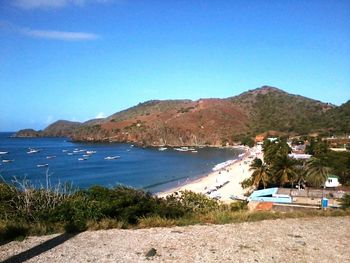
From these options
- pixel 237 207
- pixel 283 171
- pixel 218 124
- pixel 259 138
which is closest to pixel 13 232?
pixel 237 207

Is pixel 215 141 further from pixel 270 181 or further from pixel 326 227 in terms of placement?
pixel 326 227

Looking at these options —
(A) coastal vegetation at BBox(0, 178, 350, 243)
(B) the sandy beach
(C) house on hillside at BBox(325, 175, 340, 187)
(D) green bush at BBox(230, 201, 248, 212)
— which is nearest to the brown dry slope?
(A) coastal vegetation at BBox(0, 178, 350, 243)

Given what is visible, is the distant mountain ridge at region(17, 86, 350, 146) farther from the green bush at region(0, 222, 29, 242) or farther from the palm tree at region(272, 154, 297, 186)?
the green bush at region(0, 222, 29, 242)

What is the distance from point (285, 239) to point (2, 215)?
25.3ft

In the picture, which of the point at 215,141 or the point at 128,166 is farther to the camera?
the point at 215,141

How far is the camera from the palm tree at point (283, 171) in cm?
4303

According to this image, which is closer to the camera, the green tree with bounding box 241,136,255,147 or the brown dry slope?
the brown dry slope

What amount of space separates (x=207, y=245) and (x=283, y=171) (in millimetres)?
36662

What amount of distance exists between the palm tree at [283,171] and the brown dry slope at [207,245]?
33776mm

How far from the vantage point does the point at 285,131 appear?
143875mm

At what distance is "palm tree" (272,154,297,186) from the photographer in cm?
4303

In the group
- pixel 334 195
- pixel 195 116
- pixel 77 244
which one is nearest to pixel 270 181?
pixel 334 195

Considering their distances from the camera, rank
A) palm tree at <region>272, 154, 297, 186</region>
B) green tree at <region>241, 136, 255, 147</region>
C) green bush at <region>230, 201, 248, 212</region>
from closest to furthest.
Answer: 1. green bush at <region>230, 201, 248, 212</region>
2. palm tree at <region>272, 154, 297, 186</region>
3. green tree at <region>241, 136, 255, 147</region>

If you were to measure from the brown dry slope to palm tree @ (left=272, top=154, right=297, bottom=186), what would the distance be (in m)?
33.8
